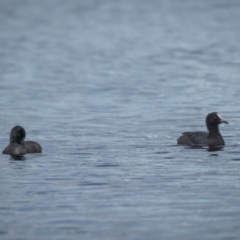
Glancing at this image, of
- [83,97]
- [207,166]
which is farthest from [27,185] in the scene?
[83,97]

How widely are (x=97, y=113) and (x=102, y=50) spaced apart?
99.7 ft

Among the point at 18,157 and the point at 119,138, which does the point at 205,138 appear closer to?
the point at 119,138

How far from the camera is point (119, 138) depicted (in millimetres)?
25922

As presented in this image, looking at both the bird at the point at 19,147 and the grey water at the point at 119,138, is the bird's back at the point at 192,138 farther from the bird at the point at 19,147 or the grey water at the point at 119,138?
the bird at the point at 19,147

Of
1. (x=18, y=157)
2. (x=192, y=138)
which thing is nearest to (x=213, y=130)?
(x=192, y=138)

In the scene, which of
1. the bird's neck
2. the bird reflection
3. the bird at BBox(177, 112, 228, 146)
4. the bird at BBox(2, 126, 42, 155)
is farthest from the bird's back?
the bird reflection

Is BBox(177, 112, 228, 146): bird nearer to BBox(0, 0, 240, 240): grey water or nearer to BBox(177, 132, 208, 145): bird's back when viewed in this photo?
BBox(177, 132, 208, 145): bird's back

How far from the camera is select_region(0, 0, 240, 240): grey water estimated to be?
16812 mm

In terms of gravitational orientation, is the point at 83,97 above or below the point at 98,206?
above

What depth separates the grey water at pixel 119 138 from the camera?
16.8 metres

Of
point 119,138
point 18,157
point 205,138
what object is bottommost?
point 18,157

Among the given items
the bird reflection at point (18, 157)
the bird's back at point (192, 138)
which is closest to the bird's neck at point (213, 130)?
the bird's back at point (192, 138)

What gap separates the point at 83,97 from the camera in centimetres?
3662

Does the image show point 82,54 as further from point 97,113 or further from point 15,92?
point 97,113
